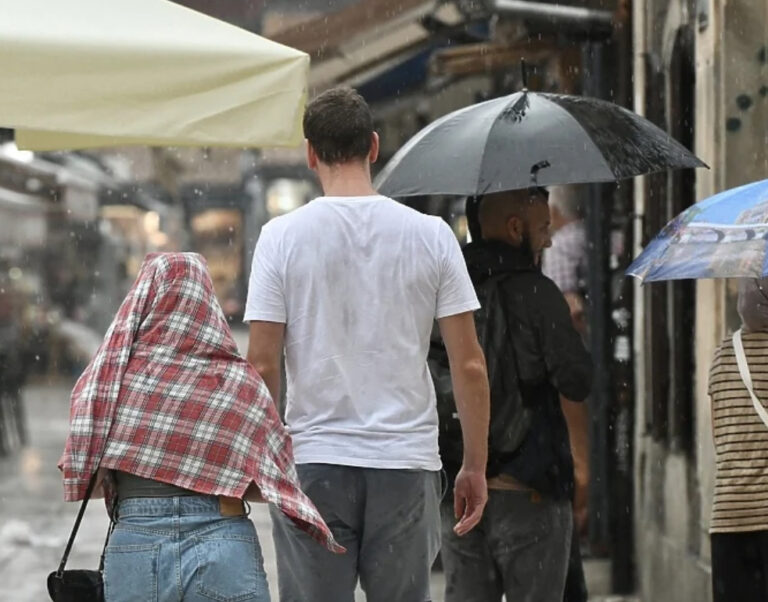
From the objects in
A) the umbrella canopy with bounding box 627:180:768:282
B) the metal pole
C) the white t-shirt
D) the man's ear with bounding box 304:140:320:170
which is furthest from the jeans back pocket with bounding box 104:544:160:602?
the metal pole

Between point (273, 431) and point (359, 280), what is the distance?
1.67 feet

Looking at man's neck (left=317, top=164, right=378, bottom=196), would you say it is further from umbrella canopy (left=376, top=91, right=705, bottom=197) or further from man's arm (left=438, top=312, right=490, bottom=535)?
umbrella canopy (left=376, top=91, right=705, bottom=197)

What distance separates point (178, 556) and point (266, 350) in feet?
2.18

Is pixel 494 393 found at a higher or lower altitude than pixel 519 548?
higher

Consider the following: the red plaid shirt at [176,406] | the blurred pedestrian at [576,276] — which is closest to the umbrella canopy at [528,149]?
the red plaid shirt at [176,406]

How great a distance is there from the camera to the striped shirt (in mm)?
5527

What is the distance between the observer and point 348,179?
4625 millimetres

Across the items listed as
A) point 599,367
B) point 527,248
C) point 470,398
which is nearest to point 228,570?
point 470,398

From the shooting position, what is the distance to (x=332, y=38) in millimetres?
11945

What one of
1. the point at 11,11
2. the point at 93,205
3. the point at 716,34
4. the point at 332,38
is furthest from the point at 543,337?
the point at 93,205

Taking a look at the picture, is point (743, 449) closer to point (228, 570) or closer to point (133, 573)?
point (228, 570)

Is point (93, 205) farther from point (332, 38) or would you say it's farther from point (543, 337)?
point (543, 337)

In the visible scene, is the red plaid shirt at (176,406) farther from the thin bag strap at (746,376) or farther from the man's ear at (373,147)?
the thin bag strap at (746,376)

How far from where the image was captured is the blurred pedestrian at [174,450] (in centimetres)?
418
